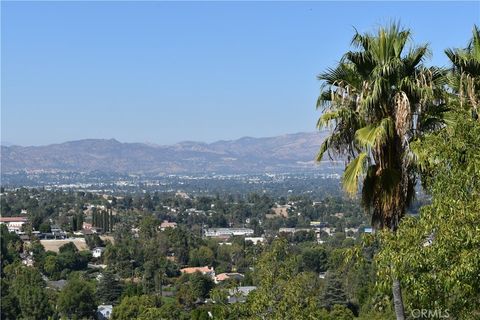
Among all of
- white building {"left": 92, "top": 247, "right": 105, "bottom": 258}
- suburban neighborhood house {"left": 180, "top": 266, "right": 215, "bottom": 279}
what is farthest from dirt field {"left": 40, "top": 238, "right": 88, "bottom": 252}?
suburban neighborhood house {"left": 180, "top": 266, "right": 215, "bottom": 279}

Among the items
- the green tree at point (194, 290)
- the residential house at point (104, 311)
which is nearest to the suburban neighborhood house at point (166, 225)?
the green tree at point (194, 290)

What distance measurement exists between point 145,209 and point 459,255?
4386 inches

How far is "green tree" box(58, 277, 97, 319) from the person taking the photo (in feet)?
122

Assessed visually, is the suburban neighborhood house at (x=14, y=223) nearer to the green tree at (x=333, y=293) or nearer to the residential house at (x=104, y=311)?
the residential house at (x=104, y=311)

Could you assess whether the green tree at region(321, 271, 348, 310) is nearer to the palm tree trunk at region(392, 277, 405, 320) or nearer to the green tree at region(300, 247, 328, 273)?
the green tree at region(300, 247, 328, 273)

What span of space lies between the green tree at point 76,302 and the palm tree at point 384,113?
33306 millimetres

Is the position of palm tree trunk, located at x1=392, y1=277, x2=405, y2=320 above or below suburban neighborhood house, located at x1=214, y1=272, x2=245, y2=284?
above

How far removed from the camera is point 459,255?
4594mm

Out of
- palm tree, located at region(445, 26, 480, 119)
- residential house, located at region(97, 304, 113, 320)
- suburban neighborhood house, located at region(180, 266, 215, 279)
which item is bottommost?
residential house, located at region(97, 304, 113, 320)

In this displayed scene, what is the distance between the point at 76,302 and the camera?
37938mm

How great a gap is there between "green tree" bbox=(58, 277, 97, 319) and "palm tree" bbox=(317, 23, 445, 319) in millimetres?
33306

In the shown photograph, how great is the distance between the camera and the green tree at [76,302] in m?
37.2

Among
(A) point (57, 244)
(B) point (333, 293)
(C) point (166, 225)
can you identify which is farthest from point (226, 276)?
(C) point (166, 225)

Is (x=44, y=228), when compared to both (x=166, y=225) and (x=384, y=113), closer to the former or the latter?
(x=166, y=225)
